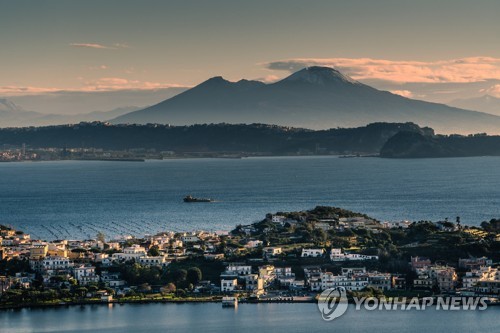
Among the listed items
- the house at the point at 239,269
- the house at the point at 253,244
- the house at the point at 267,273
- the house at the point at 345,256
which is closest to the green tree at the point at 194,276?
the house at the point at 239,269

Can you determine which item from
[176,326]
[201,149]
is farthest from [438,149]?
[176,326]

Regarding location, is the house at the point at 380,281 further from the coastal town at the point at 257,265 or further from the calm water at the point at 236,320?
the calm water at the point at 236,320

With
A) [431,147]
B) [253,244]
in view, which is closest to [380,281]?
[253,244]

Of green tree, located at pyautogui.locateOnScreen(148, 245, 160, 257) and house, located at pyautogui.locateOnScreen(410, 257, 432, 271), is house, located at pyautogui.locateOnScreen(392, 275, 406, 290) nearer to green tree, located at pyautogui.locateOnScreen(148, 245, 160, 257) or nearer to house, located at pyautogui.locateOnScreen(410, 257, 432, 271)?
house, located at pyautogui.locateOnScreen(410, 257, 432, 271)

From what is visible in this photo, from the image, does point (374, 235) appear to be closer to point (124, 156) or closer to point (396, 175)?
point (396, 175)

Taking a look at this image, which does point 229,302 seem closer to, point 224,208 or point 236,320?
point 236,320
